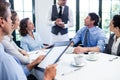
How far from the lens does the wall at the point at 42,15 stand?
15.5 feet

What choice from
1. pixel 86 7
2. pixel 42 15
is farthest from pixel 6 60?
pixel 86 7

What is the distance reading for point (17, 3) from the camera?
4.70 m

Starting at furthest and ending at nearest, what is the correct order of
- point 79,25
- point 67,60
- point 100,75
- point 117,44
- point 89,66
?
1. point 79,25
2. point 117,44
3. point 67,60
4. point 89,66
5. point 100,75

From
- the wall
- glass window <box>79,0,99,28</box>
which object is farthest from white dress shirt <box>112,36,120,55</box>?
glass window <box>79,0,99,28</box>

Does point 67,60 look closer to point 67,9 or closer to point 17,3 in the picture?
point 67,9

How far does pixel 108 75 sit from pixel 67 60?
594mm

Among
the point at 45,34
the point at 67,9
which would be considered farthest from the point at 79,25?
the point at 67,9

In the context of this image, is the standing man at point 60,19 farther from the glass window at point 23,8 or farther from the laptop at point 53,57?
the laptop at point 53,57

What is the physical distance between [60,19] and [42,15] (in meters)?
1.03

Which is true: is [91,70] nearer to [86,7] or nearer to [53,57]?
[53,57]

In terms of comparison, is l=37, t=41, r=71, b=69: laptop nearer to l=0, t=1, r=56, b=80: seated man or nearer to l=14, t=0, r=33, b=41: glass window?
l=0, t=1, r=56, b=80: seated man

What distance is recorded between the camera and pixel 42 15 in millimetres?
4777

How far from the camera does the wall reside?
4734 millimetres

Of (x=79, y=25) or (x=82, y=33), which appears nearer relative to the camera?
(x=82, y=33)
